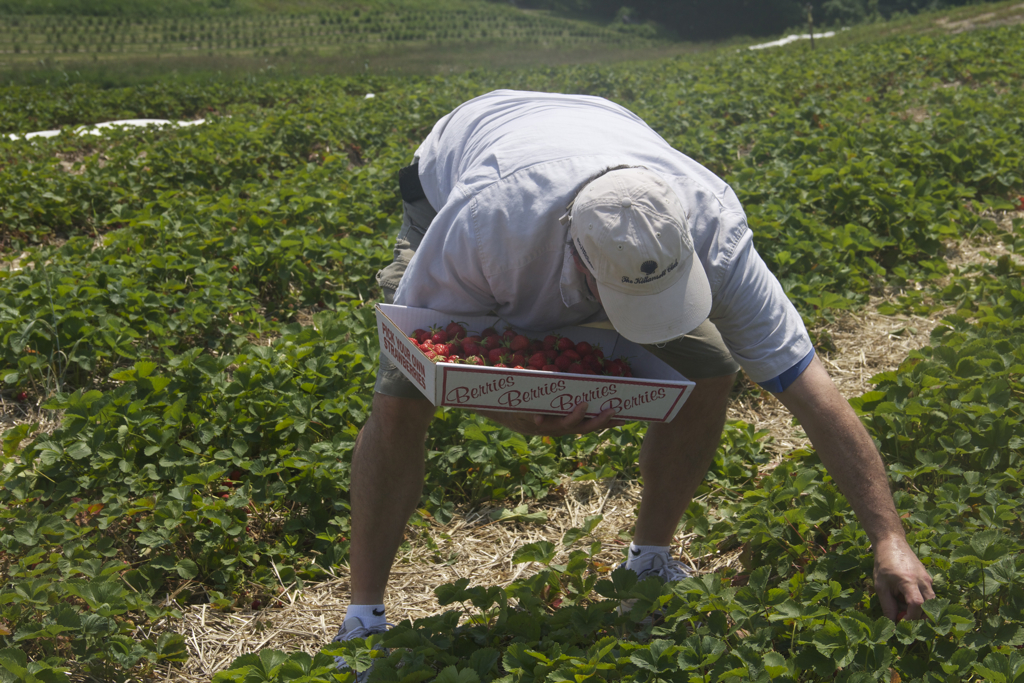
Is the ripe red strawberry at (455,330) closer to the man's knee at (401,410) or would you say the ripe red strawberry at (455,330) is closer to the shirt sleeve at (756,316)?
the man's knee at (401,410)

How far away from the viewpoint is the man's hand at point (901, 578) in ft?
5.78

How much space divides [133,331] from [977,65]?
1085cm

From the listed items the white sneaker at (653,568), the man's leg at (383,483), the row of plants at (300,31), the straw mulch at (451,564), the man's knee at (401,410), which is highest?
the row of plants at (300,31)

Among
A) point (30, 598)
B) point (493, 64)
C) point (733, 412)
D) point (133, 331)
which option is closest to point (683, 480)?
point (733, 412)

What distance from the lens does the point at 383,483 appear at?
208cm

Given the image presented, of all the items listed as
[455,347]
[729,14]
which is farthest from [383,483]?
[729,14]

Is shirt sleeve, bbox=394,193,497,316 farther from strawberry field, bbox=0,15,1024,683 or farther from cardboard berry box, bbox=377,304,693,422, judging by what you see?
strawberry field, bbox=0,15,1024,683

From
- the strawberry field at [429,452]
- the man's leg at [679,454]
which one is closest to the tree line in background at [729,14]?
the strawberry field at [429,452]

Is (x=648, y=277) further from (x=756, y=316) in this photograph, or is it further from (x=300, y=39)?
(x=300, y=39)

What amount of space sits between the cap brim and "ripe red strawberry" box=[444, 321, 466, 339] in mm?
447

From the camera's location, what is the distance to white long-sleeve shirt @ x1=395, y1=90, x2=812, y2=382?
5.88 ft

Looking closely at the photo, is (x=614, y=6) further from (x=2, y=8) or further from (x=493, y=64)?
(x=2, y=8)

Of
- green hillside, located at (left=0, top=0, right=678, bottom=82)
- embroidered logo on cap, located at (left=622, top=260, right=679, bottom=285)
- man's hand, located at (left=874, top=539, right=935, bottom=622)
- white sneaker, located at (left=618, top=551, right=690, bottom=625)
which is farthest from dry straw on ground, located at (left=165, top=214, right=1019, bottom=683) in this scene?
green hillside, located at (left=0, top=0, right=678, bottom=82)

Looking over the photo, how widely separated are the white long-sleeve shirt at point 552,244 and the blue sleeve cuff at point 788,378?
0.06ft
